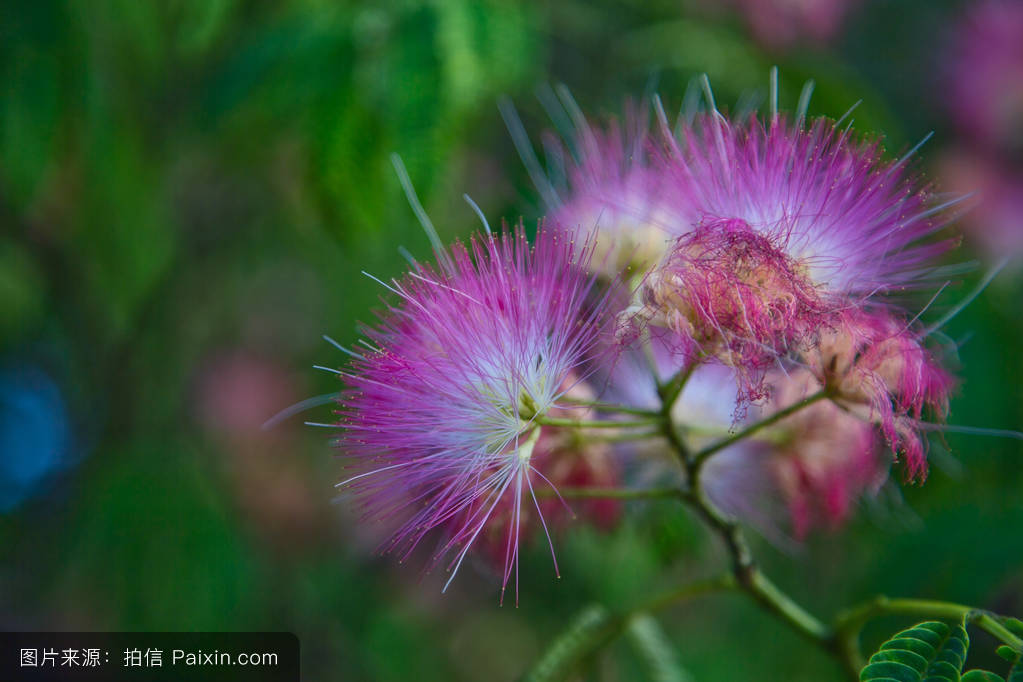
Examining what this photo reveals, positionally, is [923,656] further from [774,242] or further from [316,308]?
[316,308]

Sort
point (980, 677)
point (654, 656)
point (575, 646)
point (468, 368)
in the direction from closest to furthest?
point (980, 677) → point (468, 368) → point (575, 646) → point (654, 656)

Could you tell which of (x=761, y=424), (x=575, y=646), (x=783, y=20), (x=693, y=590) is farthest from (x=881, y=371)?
(x=783, y=20)

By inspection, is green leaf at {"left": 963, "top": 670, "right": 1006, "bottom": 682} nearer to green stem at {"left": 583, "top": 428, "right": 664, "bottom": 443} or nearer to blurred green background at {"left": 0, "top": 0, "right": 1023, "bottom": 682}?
green stem at {"left": 583, "top": 428, "right": 664, "bottom": 443}

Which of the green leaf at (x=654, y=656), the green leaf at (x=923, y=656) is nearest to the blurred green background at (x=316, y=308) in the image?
the green leaf at (x=654, y=656)

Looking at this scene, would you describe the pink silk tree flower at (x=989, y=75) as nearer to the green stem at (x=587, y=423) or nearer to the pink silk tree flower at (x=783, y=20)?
the pink silk tree flower at (x=783, y=20)

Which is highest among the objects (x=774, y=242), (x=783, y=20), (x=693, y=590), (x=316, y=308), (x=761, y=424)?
(x=783, y=20)

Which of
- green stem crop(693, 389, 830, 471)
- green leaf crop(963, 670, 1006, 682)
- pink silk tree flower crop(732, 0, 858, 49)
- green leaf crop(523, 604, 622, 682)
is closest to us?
green leaf crop(963, 670, 1006, 682)

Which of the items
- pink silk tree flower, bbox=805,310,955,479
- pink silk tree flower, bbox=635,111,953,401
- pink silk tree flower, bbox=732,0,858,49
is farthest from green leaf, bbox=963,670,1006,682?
pink silk tree flower, bbox=732,0,858,49
